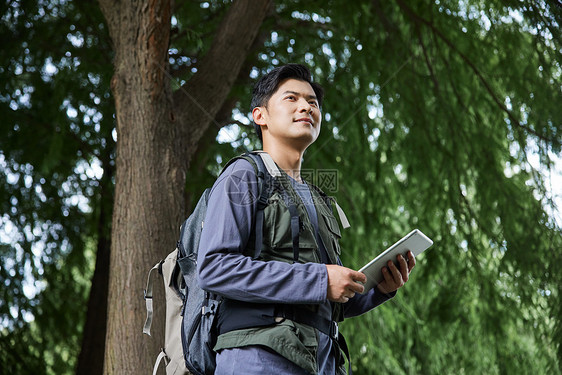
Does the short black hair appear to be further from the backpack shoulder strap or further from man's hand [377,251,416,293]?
man's hand [377,251,416,293]

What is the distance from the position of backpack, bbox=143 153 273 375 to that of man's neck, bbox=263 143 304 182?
92mm

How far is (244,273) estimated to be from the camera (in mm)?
1729

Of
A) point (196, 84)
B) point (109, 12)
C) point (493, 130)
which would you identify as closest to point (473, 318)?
point (493, 130)

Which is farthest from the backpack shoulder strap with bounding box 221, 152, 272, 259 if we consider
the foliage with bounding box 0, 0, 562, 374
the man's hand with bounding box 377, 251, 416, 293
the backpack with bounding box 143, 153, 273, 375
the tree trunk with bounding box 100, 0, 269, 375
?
the foliage with bounding box 0, 0, 562, 374

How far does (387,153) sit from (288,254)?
11.2 feet

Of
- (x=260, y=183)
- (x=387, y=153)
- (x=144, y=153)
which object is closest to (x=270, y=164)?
(x=260, y=183)

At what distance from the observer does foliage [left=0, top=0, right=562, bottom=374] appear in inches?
171


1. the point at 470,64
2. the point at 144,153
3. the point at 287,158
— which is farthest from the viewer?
the point at 470,64

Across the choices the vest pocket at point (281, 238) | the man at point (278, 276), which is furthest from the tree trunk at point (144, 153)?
the vest pocket at point (281, 238)

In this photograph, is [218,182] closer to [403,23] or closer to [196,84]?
[196,84]

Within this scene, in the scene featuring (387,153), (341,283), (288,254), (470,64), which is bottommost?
(341,283)

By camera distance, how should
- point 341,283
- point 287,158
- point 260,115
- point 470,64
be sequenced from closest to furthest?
1. point 341,283
2. point 287,158
3. point 260,115
4. point 470,64

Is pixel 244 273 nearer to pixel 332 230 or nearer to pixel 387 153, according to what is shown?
pixel 332 230

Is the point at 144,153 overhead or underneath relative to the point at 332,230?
overhead
